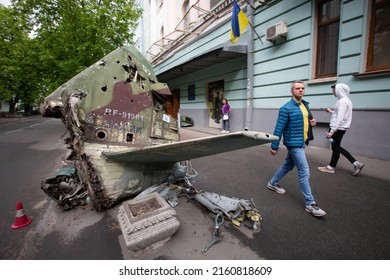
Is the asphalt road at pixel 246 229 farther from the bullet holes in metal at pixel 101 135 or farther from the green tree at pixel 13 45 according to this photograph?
Result: the green tree at pixel 13 45

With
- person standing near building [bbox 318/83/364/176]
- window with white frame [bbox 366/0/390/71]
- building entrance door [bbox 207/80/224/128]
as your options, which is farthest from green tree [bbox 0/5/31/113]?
window with white frame [bbox 366/0/390/71]

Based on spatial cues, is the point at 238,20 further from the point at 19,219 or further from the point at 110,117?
the point at 19,219

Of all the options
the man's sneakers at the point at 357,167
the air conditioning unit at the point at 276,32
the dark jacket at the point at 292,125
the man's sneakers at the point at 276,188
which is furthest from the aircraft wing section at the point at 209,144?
the air conditioning unit at the point at 276,32

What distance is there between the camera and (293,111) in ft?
9.43

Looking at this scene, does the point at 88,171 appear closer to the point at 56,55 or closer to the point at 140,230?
the point at 140,230

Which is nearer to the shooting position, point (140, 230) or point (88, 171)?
point (140, 230)

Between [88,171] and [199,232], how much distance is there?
1655 millimetres

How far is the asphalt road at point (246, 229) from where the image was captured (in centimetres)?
211

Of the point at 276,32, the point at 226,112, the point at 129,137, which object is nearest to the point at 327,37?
the point at 276,32

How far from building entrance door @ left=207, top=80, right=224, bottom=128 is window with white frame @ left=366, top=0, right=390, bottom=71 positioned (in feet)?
21.2

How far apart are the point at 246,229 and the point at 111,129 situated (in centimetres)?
219

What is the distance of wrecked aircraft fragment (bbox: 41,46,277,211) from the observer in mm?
2566

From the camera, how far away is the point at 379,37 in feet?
16.8

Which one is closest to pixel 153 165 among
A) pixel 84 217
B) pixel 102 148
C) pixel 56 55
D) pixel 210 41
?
pixel 102 148
